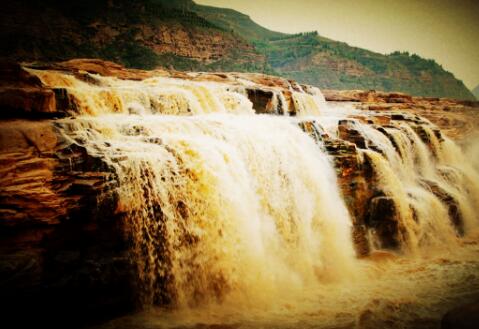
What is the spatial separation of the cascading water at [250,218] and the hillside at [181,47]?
2563 cm

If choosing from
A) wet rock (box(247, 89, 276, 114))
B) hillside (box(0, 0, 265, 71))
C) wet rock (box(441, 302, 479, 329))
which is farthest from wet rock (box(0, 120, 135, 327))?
hillside (box(0, 0, 265, 71))

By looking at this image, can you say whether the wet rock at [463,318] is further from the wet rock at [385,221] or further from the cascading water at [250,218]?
the wet rock at [385,221]

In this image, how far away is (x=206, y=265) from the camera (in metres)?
5.66

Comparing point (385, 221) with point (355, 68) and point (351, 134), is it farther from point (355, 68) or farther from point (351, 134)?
point (355, 68)

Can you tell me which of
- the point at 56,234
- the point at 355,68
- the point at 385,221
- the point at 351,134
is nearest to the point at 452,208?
the point at 385,221

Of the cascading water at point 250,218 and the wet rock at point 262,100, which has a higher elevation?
the wet rock at point 262,100

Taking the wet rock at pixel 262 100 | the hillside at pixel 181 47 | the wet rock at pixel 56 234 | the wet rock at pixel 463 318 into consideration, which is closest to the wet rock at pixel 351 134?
the wet rock at pixel 262 100

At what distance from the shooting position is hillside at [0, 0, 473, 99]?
30.3m

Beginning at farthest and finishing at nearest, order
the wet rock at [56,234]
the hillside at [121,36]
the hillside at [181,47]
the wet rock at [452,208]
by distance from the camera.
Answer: the hillside at [181,47]
the hillside at [121,36]
the wet rock at [452,208]
the wet rock at [56,234]

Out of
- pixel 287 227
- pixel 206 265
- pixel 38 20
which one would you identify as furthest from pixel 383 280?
pixel 38 20

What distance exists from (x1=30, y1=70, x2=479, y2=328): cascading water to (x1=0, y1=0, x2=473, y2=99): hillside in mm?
25626

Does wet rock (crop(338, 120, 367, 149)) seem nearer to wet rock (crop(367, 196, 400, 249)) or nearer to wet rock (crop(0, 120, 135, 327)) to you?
wet rock (crop(367, 196, 400, 249))

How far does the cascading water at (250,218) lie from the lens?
17.4 feet

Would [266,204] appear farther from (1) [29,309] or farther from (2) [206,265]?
(1) [29,309]
